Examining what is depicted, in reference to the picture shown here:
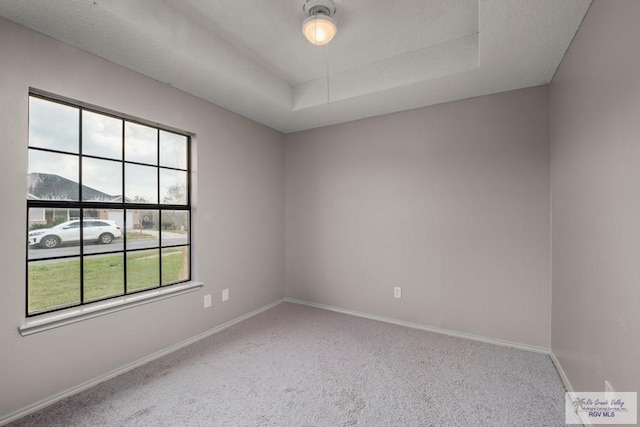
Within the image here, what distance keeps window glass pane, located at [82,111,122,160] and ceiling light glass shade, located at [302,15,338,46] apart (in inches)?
64.3

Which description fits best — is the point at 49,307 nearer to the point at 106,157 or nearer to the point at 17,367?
the point at 17,367

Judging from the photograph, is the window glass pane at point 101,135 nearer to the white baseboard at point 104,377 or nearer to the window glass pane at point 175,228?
the window glass pane at point 175,228

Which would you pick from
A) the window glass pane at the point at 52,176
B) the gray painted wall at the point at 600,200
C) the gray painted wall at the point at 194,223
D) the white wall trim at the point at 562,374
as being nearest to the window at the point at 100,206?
the window glass pane at the point at 52,176

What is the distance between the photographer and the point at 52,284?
195 centimetres

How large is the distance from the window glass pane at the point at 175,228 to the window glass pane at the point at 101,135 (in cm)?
65

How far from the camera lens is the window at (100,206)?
1.90 meters

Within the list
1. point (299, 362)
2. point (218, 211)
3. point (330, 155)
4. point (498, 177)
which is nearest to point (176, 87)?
point (218, 211)

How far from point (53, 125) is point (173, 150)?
87 cm

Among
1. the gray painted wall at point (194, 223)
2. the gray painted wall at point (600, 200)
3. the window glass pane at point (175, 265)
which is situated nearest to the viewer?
the gray painted wall at point (600, 200)

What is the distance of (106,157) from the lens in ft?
7.29

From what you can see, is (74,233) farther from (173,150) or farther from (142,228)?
(173,150)

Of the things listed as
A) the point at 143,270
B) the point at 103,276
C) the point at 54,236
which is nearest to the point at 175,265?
the point at 143,270

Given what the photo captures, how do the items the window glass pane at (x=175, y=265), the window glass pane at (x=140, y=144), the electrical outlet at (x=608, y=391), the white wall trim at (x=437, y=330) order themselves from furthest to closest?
the window glass pane at (x=175, y=265), the white wall trim at (x=437, y=330), the window glass pane at (x=140, y=144), the electrical outlet at (x=608, y=391)

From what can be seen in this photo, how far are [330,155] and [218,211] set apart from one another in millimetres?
1511
